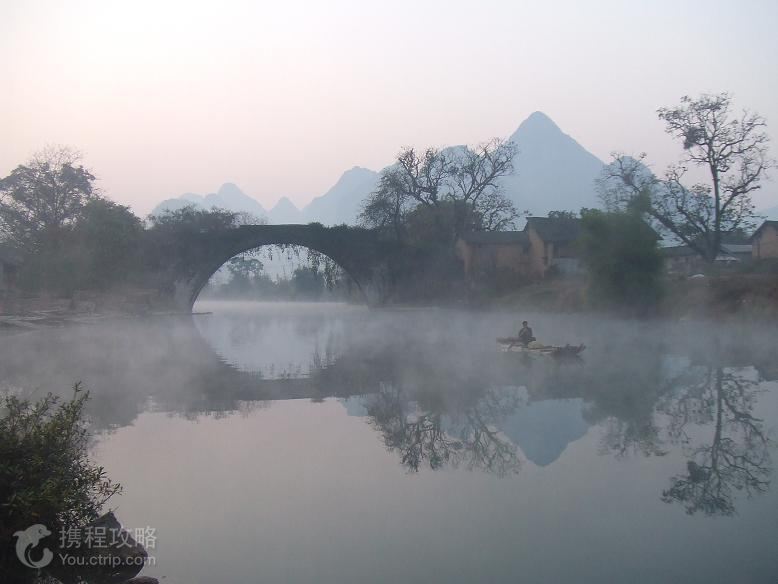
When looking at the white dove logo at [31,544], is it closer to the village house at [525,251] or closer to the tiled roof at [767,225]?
the tiled roof at [767,225]

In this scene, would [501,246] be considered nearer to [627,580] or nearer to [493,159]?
[493,159]

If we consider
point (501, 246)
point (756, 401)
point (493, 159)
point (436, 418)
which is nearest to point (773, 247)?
point (501, 246)

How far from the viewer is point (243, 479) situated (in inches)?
312

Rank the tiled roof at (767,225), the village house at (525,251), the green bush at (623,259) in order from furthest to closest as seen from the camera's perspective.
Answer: the village house at (525,251) < the tiled roof at (767,225) < the green bush at (623,259)

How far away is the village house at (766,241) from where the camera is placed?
40.5m

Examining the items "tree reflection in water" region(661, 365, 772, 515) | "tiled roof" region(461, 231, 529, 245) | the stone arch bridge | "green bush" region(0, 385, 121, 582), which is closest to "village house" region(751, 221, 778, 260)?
"tiled roof" region(461, 231, 529, 245)

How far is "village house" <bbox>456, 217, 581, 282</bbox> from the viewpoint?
48.0 metres

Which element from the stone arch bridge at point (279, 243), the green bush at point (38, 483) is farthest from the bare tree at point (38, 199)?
the green bush at point (38, 483)

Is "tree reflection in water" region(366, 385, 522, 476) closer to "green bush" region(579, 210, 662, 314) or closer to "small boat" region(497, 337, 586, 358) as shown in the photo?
"small boat" region(497, 337, 586, 358)

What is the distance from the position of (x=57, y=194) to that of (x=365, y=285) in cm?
2118

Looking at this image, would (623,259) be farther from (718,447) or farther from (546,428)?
(718,447)

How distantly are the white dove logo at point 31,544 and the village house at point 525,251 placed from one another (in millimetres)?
44451

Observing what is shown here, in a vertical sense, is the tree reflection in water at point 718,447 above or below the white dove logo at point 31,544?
below

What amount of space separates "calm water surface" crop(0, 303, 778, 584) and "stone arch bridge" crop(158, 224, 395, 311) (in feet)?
94.6
